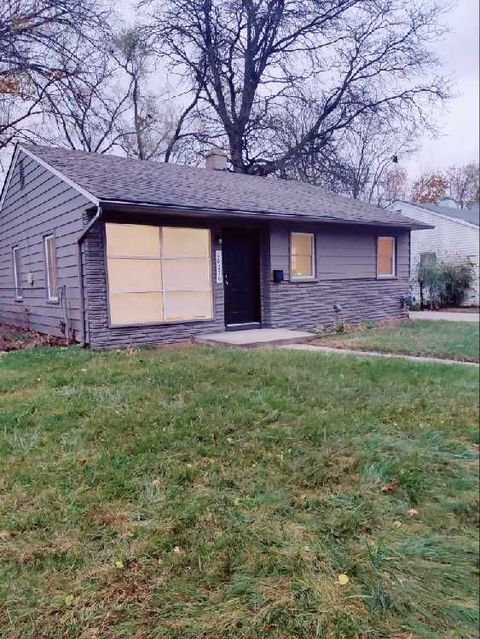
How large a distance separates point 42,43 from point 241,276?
4.62 meters

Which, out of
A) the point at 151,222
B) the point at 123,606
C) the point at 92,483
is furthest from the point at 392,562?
the point at 151,222

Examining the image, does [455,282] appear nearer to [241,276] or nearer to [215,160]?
[241,276]

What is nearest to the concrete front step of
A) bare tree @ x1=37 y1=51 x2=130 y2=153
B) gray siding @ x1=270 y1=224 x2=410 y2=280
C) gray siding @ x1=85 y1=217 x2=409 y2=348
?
gray siding @ x1=85 y1=217 x2=409 y2=348

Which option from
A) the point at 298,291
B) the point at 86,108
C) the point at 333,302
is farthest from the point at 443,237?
the point at 86,108

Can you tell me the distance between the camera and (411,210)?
15.3 m

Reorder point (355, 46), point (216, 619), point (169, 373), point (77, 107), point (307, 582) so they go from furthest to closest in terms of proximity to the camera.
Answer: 1. point (77, 107)
2. point (355, 46)
3. point (169, 373)
4. point (307, 582)
5. point (216, 619)

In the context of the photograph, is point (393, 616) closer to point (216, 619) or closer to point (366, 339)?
point (216, 619)

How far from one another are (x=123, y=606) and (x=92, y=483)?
34.4 inches

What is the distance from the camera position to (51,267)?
7.74 m

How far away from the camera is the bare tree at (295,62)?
148 inches

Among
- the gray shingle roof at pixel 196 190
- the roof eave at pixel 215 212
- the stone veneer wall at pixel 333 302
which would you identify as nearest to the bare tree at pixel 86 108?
the gray shingle roof at pixel 196 190

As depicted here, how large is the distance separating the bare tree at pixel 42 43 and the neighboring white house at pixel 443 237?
347 inches

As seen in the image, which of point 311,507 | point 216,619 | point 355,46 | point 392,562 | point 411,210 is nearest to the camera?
point 216,619

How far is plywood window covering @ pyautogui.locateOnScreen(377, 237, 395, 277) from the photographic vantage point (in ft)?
32.4
